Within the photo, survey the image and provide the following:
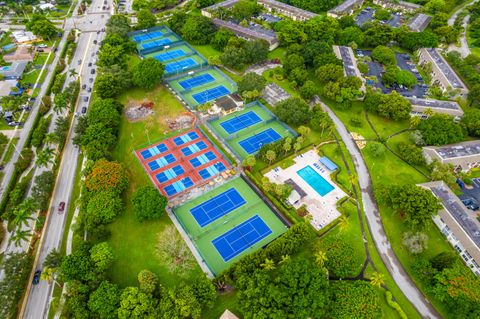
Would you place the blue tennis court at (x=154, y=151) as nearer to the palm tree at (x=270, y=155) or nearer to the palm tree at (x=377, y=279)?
the palm tree at (x=270, y=155)

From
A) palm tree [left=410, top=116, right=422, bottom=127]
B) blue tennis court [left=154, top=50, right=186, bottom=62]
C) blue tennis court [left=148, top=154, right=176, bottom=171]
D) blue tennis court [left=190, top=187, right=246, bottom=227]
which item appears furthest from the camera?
blue tennis court [left=154, top=50, right=186, bottom=62]

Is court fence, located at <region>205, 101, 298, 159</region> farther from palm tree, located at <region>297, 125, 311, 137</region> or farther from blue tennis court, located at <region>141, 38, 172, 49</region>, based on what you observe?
blue tennis court, located at <region>141, 38, 172, 49</region>

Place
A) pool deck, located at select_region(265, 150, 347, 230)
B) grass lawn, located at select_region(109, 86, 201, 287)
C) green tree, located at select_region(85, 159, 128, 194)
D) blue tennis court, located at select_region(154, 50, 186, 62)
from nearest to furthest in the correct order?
grass lawn, located at select_region(109, 86, 201, 287) < green tree, located at select_region(85, 159, 128, 194) < pool deck, located at select_region(265, 150, 347, 230) < blue tennis court, located at select_region(154, 50, 186, 62)

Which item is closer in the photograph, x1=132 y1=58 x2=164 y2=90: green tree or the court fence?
the court fence

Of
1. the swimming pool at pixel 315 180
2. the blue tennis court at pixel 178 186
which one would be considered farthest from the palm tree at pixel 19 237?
the swimming pool at pixel 315 180

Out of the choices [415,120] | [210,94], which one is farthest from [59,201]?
[415,120]

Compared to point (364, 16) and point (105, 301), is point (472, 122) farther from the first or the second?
point (105, 301)

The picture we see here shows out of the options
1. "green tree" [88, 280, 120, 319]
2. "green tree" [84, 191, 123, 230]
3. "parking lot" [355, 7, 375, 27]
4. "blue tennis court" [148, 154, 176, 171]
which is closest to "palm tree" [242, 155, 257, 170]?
"blue tennis court" [148, 154, 176, 171]

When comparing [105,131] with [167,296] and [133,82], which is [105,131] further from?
[167,296]

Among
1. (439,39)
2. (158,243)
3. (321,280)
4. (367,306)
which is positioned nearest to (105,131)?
(158,243)
